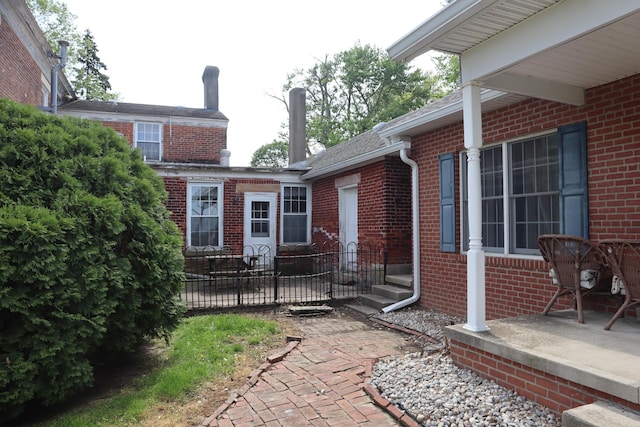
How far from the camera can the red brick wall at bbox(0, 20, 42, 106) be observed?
9234 millimetres

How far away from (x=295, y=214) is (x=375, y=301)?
18.5ft

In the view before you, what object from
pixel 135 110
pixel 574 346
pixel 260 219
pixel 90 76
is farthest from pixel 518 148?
pixel 90 76

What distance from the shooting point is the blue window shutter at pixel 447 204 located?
253 inches

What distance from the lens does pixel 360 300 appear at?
781 centimetres

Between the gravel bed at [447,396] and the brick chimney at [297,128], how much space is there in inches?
503

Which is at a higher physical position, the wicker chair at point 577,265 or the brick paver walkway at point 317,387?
the wicker chair at point 577,265

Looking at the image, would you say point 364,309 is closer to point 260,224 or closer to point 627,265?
point 627,265

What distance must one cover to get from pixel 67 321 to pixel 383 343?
3.57 m

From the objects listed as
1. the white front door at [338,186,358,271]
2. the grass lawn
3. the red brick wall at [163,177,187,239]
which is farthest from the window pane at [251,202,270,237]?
the grass lawn

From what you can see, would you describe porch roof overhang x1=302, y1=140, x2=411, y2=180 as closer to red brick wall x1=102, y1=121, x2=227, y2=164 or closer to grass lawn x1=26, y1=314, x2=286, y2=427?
grass lawn x1=26, y1=314, x2=286, y2=427

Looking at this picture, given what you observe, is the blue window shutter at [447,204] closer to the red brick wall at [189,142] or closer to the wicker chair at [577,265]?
the wicker chair at [577,265]

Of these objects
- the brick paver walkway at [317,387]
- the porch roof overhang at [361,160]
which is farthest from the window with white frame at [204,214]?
the brick paver walkway at [317,387]

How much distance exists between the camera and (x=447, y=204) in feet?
21.4

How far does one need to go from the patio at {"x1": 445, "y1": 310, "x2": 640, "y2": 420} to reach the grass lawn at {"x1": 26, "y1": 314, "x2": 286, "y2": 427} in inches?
92.3
